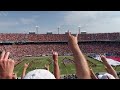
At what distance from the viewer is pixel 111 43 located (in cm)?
4606

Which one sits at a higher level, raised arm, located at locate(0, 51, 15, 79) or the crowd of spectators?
the crowd of spectators

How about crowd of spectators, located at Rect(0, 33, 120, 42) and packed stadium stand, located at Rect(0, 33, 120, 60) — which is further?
crowd of spectators, located at Rect(0, 33, 120, 42)

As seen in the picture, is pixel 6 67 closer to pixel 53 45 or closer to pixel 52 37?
pixel 53 45

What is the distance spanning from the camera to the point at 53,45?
46094 millimetres

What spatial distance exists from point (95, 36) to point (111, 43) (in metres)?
3.17

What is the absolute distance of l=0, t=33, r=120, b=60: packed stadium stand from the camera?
41625 mm

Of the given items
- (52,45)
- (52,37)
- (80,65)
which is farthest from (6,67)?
(52,37)

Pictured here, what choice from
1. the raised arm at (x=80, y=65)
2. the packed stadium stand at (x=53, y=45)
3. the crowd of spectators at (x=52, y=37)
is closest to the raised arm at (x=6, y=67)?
the raised arm at (x=80, y=65)

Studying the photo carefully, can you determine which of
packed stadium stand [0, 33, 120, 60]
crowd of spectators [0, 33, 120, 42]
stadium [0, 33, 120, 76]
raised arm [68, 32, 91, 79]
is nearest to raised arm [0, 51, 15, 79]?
raised arm [68, 32, 91, 79]

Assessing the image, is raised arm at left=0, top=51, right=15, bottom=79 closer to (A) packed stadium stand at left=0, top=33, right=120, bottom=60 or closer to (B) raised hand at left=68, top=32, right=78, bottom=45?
(B) raised hand at left=68, top=32, right=78, bottom=45
